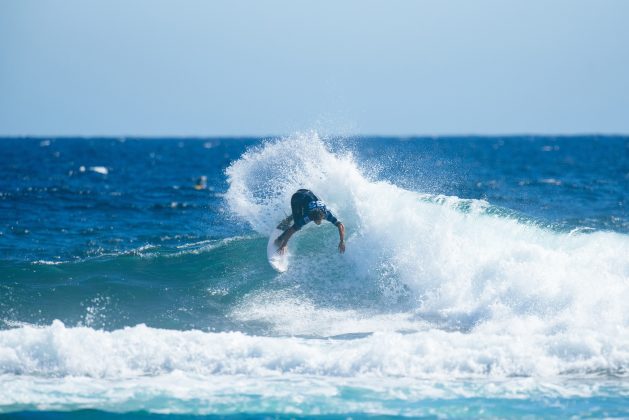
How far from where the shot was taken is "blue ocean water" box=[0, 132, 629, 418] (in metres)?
9.07

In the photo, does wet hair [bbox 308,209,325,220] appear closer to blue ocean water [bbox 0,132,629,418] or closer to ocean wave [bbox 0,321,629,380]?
blue ocean water [bbox 0,132,629,418]

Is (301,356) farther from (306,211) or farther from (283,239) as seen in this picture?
(283,239)

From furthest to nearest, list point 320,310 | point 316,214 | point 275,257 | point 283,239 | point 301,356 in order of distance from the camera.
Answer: point 275,257, point 283,239, point 316,214, point 320,310, point 301,356

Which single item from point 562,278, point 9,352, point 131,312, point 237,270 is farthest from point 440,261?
point 9,352

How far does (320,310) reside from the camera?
1273 cm

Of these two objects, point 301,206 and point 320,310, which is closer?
point 320,310

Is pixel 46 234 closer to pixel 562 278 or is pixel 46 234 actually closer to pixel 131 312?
pixel 131 312

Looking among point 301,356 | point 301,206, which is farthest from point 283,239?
point 301,356

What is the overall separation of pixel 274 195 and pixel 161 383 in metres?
7.16

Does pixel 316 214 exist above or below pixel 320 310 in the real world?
above

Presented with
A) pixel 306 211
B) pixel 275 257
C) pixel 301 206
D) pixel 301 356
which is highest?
pixel 301 206

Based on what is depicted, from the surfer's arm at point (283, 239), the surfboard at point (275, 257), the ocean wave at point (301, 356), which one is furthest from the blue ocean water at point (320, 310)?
the surfer's arm at point (283, 239)

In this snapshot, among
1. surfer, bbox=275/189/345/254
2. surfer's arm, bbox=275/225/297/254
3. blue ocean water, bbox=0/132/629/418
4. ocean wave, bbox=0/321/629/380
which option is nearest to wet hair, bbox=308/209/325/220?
surfer, bbox=275/189/345/254

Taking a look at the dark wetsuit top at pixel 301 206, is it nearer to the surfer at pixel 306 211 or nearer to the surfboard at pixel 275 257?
the surfer at pixel 306 211
